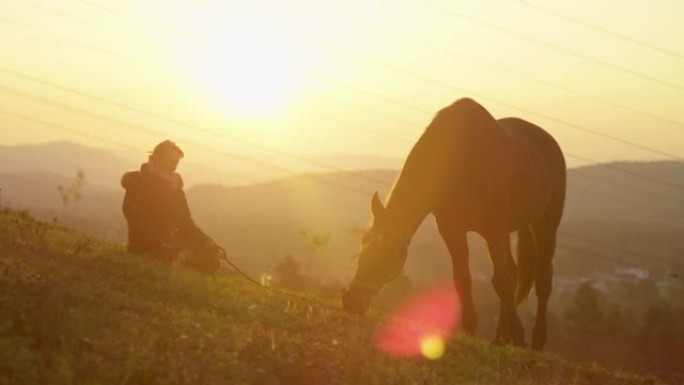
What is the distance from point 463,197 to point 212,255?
16.6 ft

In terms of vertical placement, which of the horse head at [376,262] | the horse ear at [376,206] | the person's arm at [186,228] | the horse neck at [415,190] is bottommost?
the person's arm at [186,228]

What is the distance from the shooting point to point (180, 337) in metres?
7.23

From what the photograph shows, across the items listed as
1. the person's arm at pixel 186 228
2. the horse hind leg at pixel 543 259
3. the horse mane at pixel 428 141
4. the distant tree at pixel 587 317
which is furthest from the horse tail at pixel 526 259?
the distant tree at pixel 587 317

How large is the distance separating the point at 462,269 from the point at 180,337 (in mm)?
6568

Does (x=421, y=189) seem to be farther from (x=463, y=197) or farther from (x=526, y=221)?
(x=526, y=221)

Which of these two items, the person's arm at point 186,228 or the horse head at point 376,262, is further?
the person's arm at point 186,228

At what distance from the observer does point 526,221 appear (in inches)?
571

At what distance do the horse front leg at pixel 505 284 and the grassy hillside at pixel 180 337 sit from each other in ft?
3.55

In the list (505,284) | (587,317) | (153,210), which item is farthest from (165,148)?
(587,317)

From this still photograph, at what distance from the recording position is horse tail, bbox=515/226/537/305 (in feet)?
51.1

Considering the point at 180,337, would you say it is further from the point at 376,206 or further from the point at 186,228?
the point at 186,228

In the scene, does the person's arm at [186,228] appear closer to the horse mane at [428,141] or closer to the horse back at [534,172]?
the horse mane at [428,141]

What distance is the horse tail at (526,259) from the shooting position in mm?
15570

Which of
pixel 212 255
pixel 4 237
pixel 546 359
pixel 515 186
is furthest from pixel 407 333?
pixel 4 237
